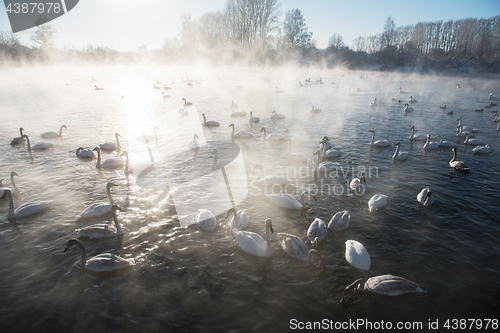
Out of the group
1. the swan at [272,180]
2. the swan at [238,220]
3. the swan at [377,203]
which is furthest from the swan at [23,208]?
the swan at [377,203]

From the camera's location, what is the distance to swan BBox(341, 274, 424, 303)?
6.14 meters

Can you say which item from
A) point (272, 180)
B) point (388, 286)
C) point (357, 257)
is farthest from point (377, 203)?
point (272, 180)

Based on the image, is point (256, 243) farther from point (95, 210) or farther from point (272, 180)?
point (95, 210)

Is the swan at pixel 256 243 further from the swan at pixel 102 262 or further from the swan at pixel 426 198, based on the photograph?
the swan at pixel 426 198

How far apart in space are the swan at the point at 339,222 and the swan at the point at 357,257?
3.54 ft

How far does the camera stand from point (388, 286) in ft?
20.2

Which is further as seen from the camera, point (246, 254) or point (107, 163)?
point (107, 163)

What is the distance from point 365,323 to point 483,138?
19.1 meters

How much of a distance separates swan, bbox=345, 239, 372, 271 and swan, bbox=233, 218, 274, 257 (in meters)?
2.04

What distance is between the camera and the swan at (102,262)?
689cm

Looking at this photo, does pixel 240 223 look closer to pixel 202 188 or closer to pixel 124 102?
pixel 202 188

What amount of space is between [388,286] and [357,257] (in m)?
0.99

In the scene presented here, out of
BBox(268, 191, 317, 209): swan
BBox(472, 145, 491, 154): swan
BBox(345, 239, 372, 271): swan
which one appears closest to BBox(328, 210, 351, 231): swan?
BBox(345, 239, 372, 271): swan

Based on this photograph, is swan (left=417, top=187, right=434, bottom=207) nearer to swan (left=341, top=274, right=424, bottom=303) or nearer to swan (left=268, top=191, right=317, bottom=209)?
swan (left=268, top=191, right=317, bottom=209)
